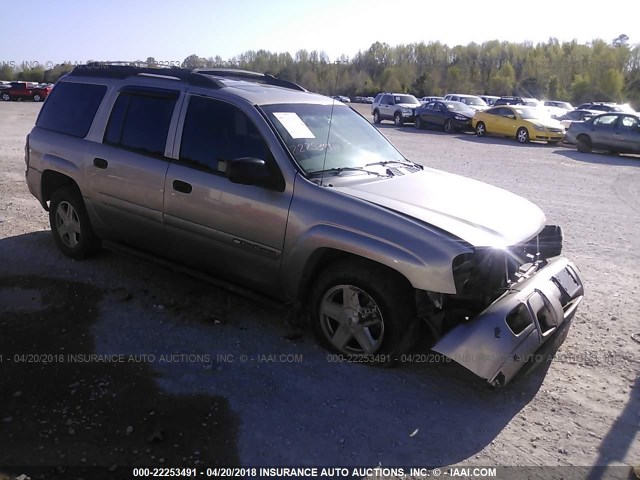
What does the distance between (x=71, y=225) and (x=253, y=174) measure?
281 cm

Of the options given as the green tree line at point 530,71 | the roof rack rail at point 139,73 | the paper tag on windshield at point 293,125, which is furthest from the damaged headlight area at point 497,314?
the green tree line at point 530,71

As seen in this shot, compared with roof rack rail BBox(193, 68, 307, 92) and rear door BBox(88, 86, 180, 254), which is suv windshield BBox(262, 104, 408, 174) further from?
rear door BBox(88, 86, 180, 254)

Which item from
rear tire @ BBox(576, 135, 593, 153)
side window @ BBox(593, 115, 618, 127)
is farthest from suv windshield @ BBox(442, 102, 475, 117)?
side window @ BBox(593, 115, 618, 127)

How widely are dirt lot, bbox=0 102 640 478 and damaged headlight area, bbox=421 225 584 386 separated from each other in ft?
1.16

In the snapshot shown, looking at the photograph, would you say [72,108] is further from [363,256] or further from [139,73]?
[363,256]

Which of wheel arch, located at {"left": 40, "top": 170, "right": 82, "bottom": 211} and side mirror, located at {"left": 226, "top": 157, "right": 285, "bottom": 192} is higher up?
side mirror, located at {"left": 226, "top": 157, "right": 285, "bottom": 192}

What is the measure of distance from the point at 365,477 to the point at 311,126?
8.93 ft

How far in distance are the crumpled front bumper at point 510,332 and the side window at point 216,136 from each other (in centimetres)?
193

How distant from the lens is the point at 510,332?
3.44 m

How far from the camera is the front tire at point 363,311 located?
3.66 meters

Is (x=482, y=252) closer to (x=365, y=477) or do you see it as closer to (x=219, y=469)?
(x=365, y=477)

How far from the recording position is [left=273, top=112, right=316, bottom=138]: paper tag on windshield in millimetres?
4289

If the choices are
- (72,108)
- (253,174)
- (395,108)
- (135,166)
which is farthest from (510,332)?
(395,108)

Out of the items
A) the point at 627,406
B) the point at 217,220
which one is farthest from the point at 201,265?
the point at 627,406
